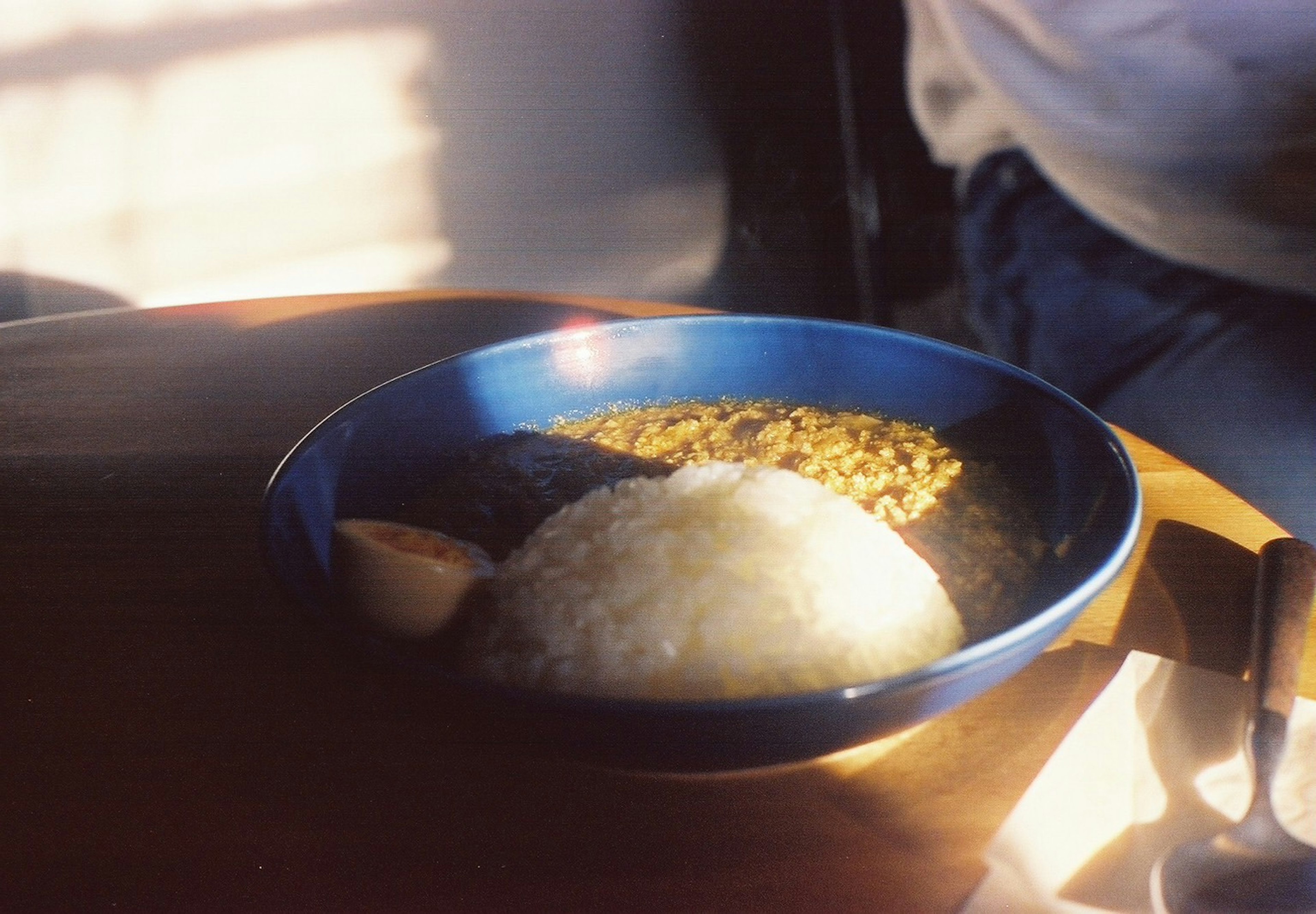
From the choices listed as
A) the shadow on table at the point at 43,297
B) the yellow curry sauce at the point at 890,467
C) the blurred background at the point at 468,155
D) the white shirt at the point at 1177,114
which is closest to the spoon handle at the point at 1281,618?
the yellow curry sauce at the point at 890,467

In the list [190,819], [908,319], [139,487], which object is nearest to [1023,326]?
[908,319]

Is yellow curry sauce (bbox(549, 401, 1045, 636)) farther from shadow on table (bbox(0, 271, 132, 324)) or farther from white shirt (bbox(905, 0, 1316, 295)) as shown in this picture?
shadow on table (bbox(0, 271, 132, 324))

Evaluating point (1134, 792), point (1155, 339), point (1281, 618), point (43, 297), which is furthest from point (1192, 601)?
point (43, 297)

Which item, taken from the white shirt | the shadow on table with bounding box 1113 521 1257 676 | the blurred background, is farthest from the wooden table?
the blurred background

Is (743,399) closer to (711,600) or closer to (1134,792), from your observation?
(711,600)

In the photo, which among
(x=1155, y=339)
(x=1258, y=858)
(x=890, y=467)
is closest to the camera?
(x=1258, y=858)

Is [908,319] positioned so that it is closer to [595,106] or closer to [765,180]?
[765,180]
